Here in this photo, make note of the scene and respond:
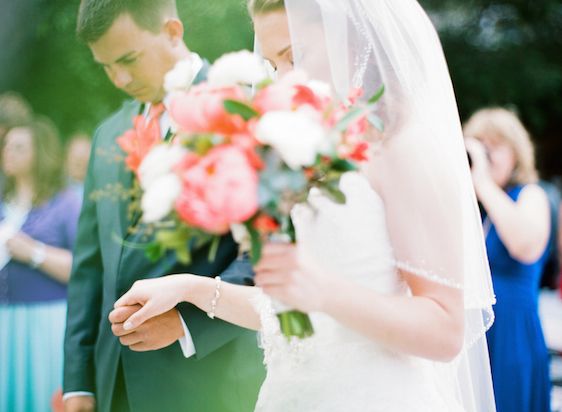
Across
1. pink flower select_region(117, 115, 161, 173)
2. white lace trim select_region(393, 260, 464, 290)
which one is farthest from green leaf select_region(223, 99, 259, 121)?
white lace trim select_region(393, 260, 464, 290)

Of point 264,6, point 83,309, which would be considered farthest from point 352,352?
point 83,309

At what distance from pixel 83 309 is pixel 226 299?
592 millimetres

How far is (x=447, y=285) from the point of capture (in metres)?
1.52

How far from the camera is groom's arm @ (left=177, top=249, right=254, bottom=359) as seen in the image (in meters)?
1.99

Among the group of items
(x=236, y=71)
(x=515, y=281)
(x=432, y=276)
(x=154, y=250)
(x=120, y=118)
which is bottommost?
(x=515, y=281)

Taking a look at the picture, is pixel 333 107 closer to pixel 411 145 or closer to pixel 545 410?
pixel 411 145

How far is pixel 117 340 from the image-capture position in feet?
7.14

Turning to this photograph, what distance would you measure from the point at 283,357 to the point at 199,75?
78 cm

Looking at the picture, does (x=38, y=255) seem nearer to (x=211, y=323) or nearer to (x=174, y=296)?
(x=211, y=323)

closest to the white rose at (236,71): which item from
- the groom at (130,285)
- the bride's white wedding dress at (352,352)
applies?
the bride's white wedding dress at (352,352)

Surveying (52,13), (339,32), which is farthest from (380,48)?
(52,13)

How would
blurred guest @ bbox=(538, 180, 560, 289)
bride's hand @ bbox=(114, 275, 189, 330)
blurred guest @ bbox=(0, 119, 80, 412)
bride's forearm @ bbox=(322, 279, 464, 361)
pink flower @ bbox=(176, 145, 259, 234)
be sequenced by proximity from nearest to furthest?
pink flower @ bbox=(176, 145, 259, 234) → bride's forearm @ bbox=(322, 279, 464, 361) → bride's hand @ bbox=(114, 275, 189, 330) → blurred guest @ bbox=(0, 119, 80, 412) → blurred guest @ bbox=(538, 180, 560, 289)

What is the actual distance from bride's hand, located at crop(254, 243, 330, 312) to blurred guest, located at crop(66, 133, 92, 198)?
3.64ft

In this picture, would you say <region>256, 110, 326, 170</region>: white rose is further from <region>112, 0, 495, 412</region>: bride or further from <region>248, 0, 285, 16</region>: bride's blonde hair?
<region>248, 0, 285, 16</region>: bride's blonde hair
